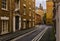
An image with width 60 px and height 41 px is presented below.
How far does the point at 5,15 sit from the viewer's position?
26797 millimetres

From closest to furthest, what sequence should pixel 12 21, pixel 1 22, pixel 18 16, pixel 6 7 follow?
pixel 1 22 < pixel 6 7 < pixel 12 21 < pixel 18 16

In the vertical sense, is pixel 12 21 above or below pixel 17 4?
below

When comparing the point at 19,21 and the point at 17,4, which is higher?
the point at 17,4

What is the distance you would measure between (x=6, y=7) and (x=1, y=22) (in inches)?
123

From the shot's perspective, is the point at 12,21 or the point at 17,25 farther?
the point at 17,25

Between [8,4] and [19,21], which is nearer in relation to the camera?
[8,4]

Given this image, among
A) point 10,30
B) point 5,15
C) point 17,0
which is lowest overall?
point 10,30

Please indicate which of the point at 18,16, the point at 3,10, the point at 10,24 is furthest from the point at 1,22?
the point at 18,16

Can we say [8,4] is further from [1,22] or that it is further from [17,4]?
[17,4]

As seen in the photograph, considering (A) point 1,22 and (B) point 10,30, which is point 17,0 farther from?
(A) point 1,22

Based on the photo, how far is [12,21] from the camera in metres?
30.3

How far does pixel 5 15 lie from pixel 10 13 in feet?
6.85

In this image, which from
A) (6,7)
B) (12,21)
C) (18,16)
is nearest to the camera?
(6,7)


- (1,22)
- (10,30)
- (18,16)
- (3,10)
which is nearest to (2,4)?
(3,10)
